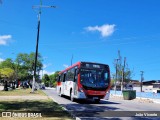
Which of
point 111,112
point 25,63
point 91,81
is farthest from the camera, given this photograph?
point 25,63

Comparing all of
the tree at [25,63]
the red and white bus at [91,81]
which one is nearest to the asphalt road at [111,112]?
the red and white bus at [91,81]

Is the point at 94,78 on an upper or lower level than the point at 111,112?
upper

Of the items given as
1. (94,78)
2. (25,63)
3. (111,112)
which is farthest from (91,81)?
(25,63)

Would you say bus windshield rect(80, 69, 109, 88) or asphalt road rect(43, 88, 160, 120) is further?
bus windshield rect(80, 69, 109, 88)

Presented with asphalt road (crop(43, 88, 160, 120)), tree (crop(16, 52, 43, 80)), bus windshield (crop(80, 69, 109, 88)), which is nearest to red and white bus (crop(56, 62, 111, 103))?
bus windshield (crop(80, 69, 109, 88))

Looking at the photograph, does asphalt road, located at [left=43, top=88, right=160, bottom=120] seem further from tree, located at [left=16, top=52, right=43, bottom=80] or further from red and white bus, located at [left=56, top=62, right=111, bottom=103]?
tree, located at [left=16, top=52, right=43, bottom=80]

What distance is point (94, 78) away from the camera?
1018 inches

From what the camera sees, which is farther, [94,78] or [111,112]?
[94,78]

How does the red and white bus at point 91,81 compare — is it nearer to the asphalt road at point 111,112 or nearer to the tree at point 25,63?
the asphalt road at point 111,112

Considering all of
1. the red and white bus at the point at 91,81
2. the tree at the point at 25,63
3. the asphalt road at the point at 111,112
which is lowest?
the asphalt road at the point at 111,112

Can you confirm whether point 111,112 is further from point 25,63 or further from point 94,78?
point 25,63

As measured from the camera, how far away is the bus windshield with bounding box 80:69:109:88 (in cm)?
2567

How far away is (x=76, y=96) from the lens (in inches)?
1021

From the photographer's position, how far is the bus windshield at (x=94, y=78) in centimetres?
2567
